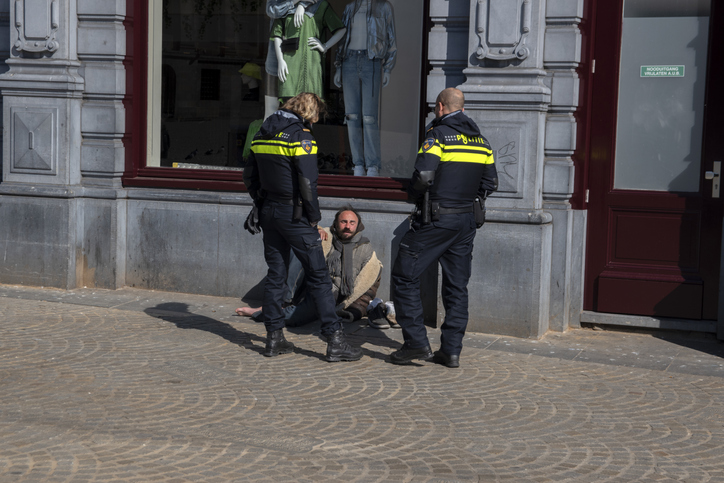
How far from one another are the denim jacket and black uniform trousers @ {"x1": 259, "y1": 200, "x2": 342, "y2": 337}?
2.92 meters

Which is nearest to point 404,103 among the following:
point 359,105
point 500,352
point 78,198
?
point 359,105

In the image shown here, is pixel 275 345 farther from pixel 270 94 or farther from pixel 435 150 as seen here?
pixel 270 94

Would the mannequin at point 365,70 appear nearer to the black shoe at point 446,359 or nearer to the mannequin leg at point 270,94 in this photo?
the mannequin leg at point 270,94

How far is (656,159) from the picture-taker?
8.14 m

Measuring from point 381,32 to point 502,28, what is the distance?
64.1 inches

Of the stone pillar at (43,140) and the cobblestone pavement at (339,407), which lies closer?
the cobblestone pavement at (339,407)

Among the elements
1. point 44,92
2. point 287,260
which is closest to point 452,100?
point 287,260

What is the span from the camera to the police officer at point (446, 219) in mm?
6605

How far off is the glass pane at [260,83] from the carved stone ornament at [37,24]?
1017mm

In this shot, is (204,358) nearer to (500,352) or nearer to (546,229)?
(500,352)

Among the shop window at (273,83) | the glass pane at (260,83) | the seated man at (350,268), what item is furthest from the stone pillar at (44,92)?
the seated man at (350,268)

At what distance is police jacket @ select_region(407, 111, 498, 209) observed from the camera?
6562 millimetres

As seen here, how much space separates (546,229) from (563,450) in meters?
3.22

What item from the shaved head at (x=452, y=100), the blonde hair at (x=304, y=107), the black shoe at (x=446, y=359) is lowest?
the black shoe at (x=446, y=359)
